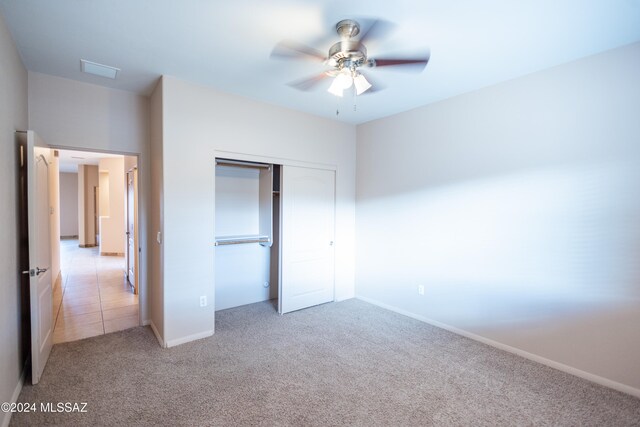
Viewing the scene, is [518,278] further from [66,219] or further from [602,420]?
[66,219]

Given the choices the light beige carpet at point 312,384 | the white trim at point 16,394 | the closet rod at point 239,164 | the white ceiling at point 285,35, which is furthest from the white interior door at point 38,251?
the closet rod at point 239,164

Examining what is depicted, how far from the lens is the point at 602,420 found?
2061mm

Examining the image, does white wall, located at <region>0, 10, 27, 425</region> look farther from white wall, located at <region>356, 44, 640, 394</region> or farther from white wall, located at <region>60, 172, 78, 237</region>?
white wall, located at <region>60, 172, 78, 237</region>

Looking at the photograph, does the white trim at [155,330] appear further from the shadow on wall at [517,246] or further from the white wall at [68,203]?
the white wall at [68,203]

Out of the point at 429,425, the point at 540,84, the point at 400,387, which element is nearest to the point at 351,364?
the point at 400,387

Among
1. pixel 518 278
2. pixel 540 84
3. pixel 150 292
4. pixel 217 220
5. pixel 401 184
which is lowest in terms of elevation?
pixel 150 292

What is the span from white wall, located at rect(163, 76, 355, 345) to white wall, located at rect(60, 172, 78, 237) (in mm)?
11463

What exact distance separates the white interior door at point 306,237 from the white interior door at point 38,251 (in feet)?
7.49

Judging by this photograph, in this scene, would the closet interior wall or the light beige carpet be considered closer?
the light beige carpet

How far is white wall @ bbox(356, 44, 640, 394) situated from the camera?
238 cm

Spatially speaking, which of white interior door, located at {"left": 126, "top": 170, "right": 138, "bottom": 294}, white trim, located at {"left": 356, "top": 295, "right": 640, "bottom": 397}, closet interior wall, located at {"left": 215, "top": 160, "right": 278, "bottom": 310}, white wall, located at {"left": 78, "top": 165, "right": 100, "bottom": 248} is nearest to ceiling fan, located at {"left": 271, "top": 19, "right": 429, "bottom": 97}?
closet interior wall, located at {"left": 215, "top": 160, "right": 278, "bottom": 310}

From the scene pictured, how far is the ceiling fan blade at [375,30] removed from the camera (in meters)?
2.05

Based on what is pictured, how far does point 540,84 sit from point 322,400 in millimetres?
3300

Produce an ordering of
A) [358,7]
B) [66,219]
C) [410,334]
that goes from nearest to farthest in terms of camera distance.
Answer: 1. [358,7]
2. [410,334]
3. [66,219]
